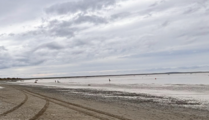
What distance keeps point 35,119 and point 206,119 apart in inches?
417

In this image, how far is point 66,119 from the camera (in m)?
12.5

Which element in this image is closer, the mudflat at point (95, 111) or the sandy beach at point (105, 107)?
the mudflat at point (95, 111)

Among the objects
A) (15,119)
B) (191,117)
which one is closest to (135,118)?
(191,117)

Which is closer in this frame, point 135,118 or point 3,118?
point 3,118

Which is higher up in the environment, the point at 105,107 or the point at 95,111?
the point at 95,111

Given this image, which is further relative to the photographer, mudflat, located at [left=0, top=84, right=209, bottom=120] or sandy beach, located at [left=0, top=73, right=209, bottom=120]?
sandy beach, located at [left=0, top=73, right=209, bottom=120]

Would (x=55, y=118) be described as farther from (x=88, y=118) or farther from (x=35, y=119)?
(x=88, y=118)

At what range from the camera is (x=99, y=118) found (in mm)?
12672

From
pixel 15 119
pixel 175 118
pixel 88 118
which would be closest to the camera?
pixel 15 119

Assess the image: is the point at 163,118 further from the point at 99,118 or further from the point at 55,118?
the point at 55,118

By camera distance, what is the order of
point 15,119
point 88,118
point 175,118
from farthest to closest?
point 175,118
point 88,118
point 15,119

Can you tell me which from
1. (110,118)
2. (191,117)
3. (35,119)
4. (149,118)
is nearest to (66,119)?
(35,119)

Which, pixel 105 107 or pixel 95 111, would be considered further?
pixel 105 107

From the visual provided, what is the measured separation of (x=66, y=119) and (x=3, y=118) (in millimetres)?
3684
